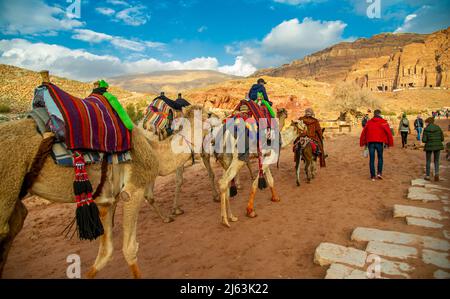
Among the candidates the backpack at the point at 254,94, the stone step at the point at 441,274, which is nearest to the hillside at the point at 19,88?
the backpack at the point at 254,94

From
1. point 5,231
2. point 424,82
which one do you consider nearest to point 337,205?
point 5,231

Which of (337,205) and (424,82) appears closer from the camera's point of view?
(337,205)

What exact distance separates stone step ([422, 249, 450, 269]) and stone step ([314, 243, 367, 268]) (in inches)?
31.4

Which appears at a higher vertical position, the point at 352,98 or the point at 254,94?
the point at 352,98

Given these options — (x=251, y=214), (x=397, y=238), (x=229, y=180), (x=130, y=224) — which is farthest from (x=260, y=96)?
(x=130, y=224)

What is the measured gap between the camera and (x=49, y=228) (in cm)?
666

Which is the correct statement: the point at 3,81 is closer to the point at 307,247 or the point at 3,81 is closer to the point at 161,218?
the point at 161,218

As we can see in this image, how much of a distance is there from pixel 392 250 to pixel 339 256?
863mm

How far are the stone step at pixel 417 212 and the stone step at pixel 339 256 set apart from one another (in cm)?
214

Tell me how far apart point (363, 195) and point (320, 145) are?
223 centimetres

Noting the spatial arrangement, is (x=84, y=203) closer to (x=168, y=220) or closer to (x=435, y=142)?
(x=168, y=220)

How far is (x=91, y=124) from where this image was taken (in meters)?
2.85

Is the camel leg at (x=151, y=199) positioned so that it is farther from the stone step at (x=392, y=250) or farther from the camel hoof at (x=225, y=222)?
the stone step at (x=392, y=250)

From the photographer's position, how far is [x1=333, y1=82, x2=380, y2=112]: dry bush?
41156 millimetres
